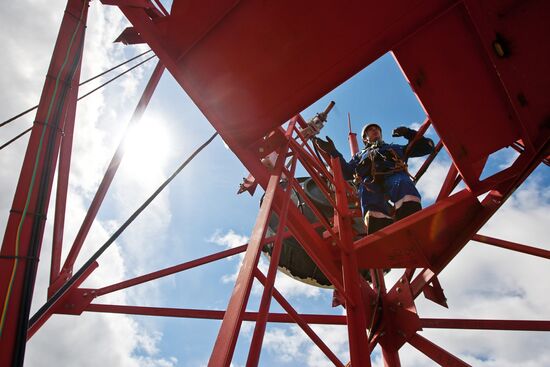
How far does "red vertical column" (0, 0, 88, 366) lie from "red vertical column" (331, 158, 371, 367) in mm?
2898

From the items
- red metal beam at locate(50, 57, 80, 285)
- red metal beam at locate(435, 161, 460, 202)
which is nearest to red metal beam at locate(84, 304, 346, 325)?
red metal beam at locate(50, 57, 80, 285)

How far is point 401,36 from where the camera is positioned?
3133 mm

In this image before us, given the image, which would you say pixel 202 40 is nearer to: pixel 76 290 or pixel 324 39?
pixel 324 39

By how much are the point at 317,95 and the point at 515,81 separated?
1.95 m

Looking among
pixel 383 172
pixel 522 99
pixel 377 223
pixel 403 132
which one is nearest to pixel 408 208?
pixel 377 223

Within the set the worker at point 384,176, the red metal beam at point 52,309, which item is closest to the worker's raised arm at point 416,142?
the worker at point 384,176

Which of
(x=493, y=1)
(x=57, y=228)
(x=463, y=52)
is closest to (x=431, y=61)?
(x=463, y=52)

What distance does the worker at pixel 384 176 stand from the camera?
17.3 ft

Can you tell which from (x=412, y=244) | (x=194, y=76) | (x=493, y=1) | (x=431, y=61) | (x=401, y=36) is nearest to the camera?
(x=493, y=1)

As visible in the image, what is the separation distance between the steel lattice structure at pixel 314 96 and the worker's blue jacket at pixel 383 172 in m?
0.99

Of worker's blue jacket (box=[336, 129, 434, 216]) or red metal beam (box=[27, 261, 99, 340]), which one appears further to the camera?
worker's blue jacket (box=[336, 129, 434, 216])

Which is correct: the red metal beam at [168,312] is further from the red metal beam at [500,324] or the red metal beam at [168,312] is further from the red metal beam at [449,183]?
the red metal beam at [449,183]

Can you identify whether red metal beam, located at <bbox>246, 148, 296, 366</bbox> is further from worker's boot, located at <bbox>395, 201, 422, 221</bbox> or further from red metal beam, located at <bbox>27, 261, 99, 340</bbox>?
worker's boot, located at <bbox>395, 201, 422, 221</bbox>

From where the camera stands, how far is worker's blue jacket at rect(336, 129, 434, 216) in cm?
542
